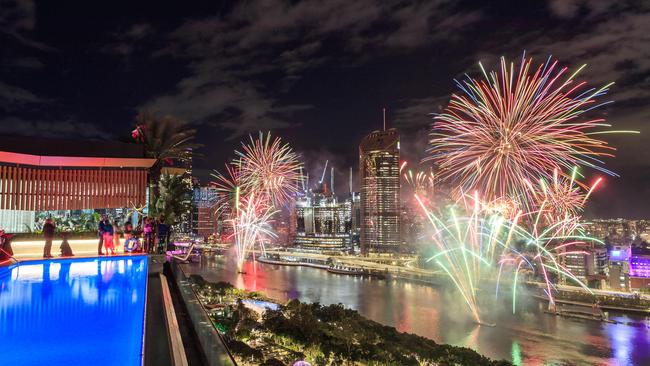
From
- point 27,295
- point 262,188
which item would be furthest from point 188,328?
point 262,188

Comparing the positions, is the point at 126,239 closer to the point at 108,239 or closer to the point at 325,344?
the point at 108,239

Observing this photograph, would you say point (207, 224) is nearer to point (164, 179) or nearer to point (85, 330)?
point (164, 179)

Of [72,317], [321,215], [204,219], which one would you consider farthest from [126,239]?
[321,215]

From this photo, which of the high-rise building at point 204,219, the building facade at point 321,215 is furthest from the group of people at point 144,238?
the building facade at point 321,215

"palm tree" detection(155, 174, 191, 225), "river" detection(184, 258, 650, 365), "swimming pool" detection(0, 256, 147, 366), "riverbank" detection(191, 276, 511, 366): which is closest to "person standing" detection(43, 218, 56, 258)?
"swimming pool" detection(0, 256, 147, 366)

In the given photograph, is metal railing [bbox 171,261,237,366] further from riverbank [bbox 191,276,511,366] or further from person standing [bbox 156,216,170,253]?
person standing [bbox 156,216,170,253]

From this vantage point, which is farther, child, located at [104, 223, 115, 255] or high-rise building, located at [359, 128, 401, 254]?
high-rise building, located at [359, 128, 401, 254]
